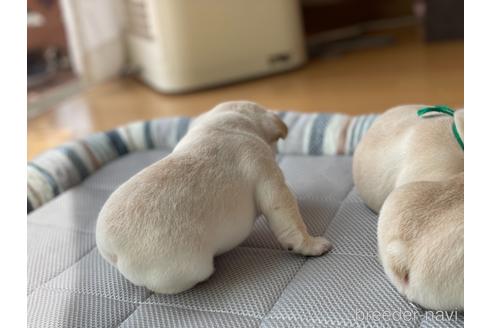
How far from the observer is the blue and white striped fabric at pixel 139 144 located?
3.98 ft

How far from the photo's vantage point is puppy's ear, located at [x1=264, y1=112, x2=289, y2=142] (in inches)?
38.1

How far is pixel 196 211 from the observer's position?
0.79 meters

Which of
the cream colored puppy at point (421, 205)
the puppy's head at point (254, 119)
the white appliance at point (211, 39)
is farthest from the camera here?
the white appliance at point (211, 39)

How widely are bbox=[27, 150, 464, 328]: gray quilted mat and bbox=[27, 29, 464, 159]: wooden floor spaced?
2.26 ft

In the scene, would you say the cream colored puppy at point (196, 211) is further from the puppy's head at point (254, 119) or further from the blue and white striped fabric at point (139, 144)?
the blue and white striped fabric at point (139, 144)

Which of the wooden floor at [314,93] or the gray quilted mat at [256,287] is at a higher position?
the gray quilted mat at [256,287]

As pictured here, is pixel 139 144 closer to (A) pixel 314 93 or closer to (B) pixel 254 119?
(B) pixel 254 119

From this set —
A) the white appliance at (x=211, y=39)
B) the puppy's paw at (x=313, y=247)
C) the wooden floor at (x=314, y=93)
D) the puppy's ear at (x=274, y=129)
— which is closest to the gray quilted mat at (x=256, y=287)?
the puppy's paw at (x=313, y=247)

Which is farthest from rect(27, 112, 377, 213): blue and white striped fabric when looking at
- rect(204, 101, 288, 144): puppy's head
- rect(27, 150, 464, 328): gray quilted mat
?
rect(204, 101, 288, 144): puppy's head

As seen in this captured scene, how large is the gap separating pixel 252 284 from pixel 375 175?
0.83 feet

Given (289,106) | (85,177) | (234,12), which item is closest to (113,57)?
(234,12)

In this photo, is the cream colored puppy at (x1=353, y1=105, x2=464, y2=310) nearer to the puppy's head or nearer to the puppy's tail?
the puppy's tail

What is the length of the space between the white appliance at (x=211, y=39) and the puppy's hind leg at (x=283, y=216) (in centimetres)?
127

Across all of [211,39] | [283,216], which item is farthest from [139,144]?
[211,39]
